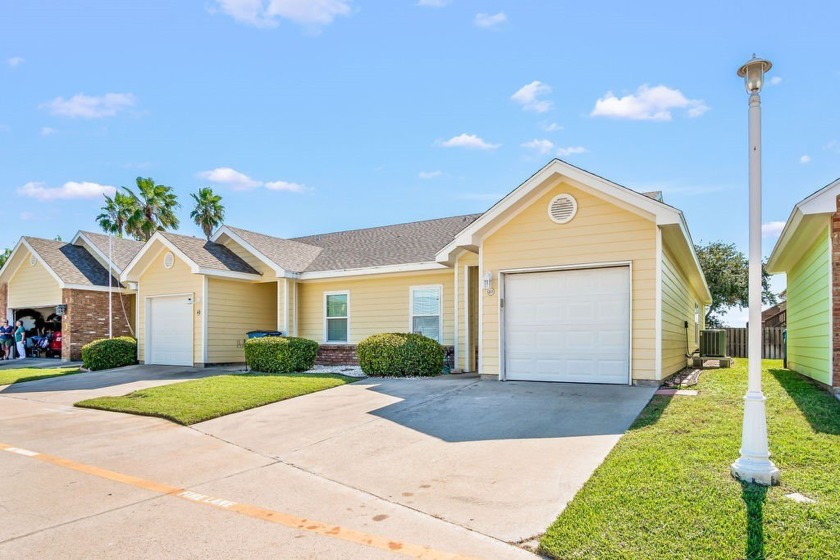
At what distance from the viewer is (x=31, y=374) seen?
52.1 feet

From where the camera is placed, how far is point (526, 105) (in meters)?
12.5

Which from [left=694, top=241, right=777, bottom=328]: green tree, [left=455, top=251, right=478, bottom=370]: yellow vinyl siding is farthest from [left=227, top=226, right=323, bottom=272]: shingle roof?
[left=694, top=241, right=777, bottom=328]: green tree

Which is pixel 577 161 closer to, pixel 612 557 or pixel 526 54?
pixel 526 54

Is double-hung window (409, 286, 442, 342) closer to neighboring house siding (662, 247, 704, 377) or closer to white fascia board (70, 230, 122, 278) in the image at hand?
neighboring house siding (662, 247, 704, 377)

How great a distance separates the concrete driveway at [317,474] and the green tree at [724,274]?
2794 cm

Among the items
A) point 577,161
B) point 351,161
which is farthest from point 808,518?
point 351,161

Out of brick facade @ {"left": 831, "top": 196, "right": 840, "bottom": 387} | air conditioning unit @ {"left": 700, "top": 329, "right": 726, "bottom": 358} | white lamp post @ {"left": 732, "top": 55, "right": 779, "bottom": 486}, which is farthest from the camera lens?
air conditioning unit @ {"left": 700, "top": 329, "right": 726, "bottom": 358}

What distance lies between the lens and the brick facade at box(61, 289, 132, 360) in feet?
65.4

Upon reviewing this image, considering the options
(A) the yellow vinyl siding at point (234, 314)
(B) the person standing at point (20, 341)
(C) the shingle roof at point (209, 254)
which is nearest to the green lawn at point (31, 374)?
(A) the yellow vinyl siding at point (234, 314)

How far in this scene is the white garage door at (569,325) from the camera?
10383mm

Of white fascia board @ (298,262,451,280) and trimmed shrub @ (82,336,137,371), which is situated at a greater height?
white fascia board @ (298,262,451,280)

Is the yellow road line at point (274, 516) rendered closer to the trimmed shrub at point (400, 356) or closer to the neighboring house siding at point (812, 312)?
the trimmed shrub at point (400, 356)

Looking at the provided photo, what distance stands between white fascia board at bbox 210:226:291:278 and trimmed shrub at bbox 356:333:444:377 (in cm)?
501

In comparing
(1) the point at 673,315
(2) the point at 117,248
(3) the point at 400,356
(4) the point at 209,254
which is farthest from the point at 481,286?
(2) the point at 117,248
